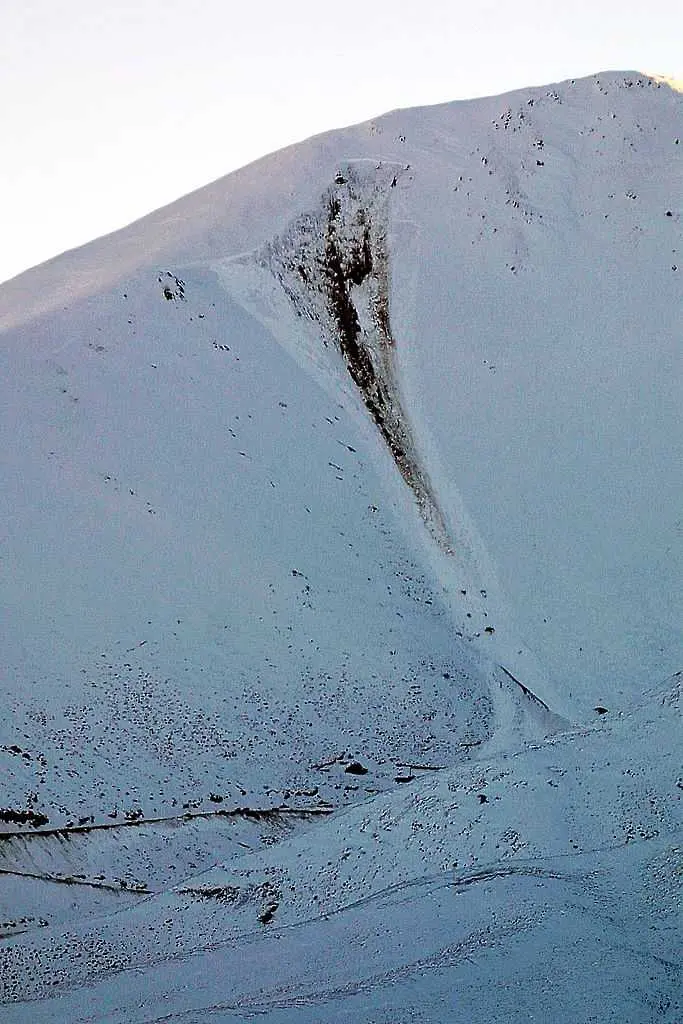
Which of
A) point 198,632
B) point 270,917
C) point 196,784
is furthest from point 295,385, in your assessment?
point 270,917

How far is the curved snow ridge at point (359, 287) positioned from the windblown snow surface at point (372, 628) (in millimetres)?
33

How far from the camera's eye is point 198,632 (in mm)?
3842

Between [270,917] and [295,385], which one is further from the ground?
[295,385]

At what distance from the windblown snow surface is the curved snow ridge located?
33mm

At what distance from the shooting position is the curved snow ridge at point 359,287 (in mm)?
3982

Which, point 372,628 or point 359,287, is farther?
point 359,287

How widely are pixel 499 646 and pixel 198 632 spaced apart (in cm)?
184

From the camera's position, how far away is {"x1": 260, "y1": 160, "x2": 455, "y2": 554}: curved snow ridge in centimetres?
398

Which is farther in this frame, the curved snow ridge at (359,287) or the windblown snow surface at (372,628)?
the curved snow ridge at (359,287)

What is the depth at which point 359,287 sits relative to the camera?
4.02 metres

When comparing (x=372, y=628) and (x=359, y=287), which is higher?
(x=359, y=287)

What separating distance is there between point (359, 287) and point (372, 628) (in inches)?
83.5

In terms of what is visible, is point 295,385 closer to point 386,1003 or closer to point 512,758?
point 512,758

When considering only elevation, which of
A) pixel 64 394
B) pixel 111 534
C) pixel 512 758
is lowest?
pixel 512 758
